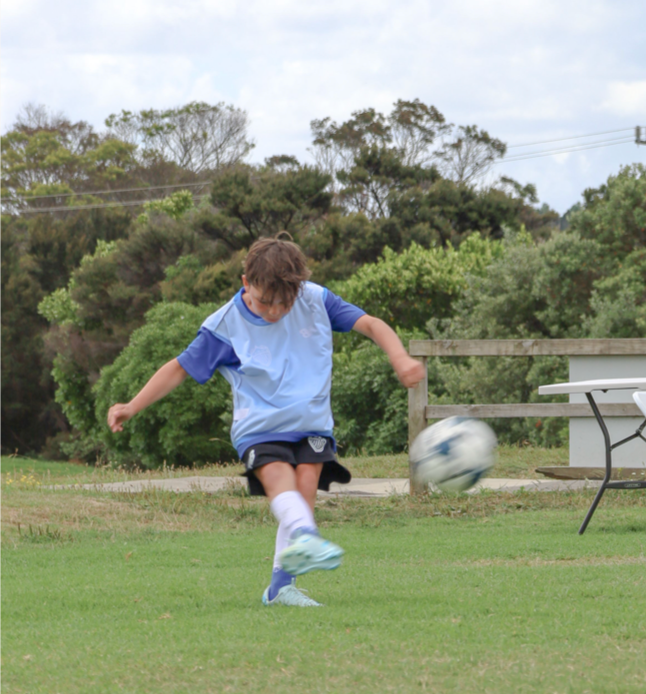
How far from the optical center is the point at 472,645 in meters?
3.61

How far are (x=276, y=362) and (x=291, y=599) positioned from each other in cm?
114

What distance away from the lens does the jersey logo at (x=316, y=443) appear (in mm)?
4090

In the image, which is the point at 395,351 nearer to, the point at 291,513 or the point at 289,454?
the point at 289,454

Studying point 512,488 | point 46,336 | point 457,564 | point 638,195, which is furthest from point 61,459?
point 457,564

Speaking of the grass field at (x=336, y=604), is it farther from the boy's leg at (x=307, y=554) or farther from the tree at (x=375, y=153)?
the tree at (x=375, y=153)

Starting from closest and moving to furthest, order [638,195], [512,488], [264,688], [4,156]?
[264,688]
[512,488]
[638,195]
[4,156]

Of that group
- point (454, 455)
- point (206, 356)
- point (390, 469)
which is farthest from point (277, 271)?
point (390, 469)

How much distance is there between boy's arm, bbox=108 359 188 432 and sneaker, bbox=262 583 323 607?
108 centimetres

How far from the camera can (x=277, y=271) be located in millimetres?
3980

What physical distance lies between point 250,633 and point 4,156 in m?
47.0

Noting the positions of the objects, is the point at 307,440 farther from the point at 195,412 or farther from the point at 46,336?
the point at 46,336

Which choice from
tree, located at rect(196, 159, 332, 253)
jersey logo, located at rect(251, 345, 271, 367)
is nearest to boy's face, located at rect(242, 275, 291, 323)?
jersey logo, located at rect(251, 345, 271, 367)

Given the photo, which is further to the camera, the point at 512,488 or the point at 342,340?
the point at 342,340

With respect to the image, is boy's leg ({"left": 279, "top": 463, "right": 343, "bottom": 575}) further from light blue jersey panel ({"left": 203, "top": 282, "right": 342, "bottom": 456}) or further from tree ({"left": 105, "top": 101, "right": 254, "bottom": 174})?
tree ({"left": 105, "top": 101, "right": 254, "bottom": 174})
